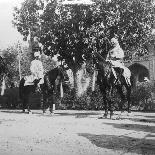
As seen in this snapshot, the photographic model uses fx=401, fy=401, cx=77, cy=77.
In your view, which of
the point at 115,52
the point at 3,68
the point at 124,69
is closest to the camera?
the point at 115,52

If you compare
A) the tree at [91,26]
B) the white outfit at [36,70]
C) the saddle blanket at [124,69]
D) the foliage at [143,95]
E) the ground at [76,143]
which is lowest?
the ground at [76,143]

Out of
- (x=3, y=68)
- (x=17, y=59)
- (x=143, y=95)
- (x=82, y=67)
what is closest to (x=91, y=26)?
(x=82, y=67)

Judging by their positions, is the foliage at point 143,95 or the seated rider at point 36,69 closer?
the seated rider at point 36,69

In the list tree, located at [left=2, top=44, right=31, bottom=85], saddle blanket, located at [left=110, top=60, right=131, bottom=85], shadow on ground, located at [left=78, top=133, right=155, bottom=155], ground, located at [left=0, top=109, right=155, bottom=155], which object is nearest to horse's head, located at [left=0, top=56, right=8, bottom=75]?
saddle blanket, located at [left=110, top=60, right=131, bottom=85]

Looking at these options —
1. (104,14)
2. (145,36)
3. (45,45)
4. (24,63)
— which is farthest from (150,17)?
(24,63)

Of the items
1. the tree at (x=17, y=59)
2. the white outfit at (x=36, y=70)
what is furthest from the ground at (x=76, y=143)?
the tree at (x=17, y=59)

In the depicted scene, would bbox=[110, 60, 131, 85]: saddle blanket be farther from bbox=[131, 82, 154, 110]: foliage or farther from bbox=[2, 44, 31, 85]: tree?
bbox=[2, 44, 31, 85]: tree

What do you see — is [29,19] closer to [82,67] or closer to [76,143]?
[82,67]

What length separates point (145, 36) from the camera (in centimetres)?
3238

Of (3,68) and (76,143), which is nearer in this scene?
(76,143)

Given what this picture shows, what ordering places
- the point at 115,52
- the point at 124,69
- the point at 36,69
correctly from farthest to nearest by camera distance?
the point at 36,69
the point at 124,69
the point at 115,52

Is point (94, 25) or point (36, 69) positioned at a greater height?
point (94, 25)

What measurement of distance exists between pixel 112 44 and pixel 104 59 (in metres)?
0.88

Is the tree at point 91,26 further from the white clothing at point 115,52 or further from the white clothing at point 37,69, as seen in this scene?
the white clothing at point 115,52
